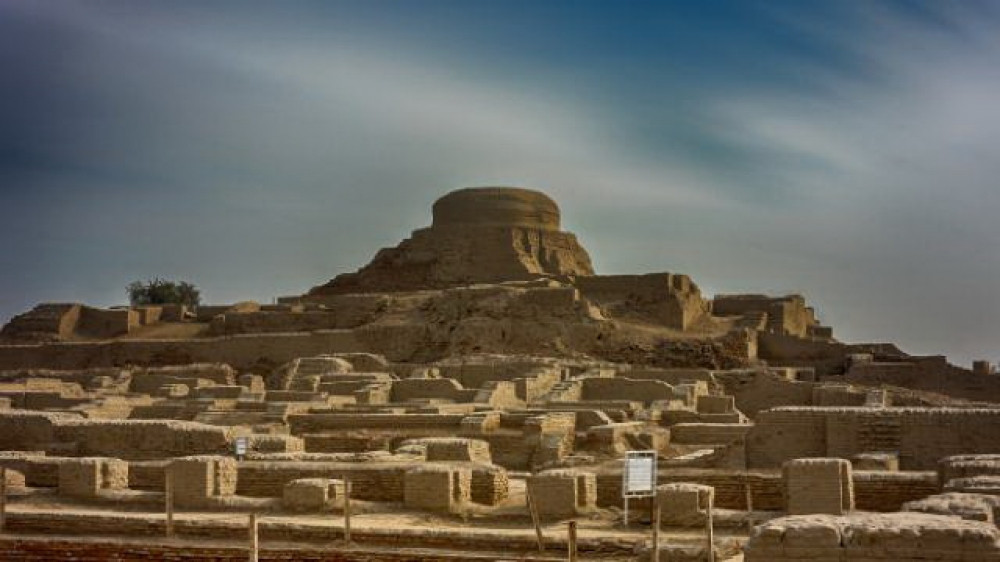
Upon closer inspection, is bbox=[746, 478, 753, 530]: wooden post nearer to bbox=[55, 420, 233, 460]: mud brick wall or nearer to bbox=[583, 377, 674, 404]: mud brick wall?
bbox=[55, 420, 233, 460]: mud brick wall

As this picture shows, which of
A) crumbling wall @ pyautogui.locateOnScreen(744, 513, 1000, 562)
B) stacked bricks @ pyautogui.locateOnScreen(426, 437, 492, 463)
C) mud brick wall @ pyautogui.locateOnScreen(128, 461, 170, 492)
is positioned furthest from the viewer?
stacked bricks @ pyautogui.locateOnScreen(426, 437, 492, 463)

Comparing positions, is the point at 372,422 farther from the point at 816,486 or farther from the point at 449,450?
the point at 816,486

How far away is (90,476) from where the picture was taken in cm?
1236

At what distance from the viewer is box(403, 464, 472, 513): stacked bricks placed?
35.5 ft

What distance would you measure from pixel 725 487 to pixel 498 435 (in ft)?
21.5

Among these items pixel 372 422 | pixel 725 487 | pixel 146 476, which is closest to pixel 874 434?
pixel 725 487

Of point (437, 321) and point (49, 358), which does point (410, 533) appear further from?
point (49, 358)

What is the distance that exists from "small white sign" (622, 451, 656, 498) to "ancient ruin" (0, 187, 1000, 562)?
0.35 meters

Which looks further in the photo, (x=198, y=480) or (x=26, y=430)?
(x=26, y=430)

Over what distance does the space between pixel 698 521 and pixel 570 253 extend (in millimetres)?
35424

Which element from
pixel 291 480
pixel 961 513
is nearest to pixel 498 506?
pixel 291 480

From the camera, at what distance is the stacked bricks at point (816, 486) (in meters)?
9.44

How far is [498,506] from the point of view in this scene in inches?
445

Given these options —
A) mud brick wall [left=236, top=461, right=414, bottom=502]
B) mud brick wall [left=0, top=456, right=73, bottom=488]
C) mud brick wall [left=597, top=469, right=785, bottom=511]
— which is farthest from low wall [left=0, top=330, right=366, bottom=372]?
mud brick wall [left=597, top=469, right=785, bottom=511]
